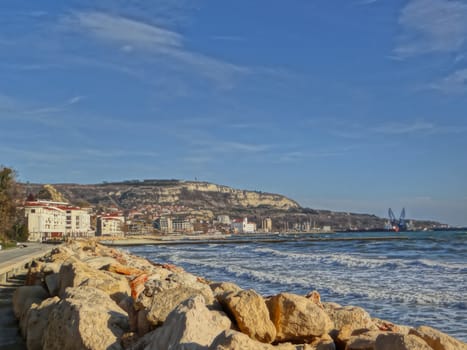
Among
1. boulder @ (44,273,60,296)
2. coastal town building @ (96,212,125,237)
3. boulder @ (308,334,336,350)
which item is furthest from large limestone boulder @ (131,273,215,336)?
coastal town building @ (96,212,125,237)

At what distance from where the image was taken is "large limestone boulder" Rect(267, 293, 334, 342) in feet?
18.0

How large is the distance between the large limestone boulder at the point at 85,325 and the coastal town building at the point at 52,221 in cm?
7256

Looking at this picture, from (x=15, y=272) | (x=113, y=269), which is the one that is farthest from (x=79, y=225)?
(x=113, y=269)

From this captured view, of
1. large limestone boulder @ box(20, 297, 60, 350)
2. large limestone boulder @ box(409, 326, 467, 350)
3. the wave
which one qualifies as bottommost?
the wave

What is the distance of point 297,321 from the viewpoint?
18.0 ft

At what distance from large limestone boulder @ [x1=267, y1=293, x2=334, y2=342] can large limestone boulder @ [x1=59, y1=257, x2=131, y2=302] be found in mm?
2789

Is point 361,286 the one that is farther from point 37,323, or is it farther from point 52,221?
point 52,221

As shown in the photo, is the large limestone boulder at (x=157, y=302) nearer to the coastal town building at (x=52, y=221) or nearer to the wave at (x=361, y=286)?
the wave at (x=361, y=286)

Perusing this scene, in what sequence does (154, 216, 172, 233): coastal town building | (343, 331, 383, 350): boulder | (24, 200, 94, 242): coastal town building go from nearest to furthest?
1. (343, 331, 383, 350): boulder
2. (24, 200, 94, 242): coastal town building
3. (154, 216, 172, 233): coastal town building

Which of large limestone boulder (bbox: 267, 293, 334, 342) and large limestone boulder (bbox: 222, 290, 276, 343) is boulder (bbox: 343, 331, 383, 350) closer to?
large limestone boulder (bbox: 267, 293, 334, 342)

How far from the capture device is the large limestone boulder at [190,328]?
4500 mm

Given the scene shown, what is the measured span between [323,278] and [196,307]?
16123mm

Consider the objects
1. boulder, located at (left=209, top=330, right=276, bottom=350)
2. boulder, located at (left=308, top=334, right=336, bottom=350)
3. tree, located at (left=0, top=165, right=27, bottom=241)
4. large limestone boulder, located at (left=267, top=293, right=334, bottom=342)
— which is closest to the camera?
boulder, located at (left=209, top=330, right=276, bottom=350)

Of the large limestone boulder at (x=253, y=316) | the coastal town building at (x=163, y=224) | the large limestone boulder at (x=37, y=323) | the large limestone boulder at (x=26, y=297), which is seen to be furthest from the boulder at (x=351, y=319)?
the coastal town building at (x=163, y=224)
